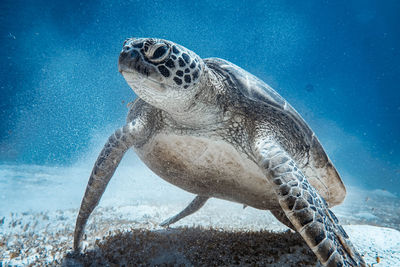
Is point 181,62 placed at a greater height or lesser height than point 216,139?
greater

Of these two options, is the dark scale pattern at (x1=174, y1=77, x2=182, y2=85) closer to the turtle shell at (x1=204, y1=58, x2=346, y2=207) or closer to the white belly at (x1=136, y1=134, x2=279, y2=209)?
the white belly at (x1=136, y1=134, x2=279, y2=209)

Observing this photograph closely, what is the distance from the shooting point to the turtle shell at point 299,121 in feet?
8.64

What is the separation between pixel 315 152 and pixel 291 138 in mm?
422

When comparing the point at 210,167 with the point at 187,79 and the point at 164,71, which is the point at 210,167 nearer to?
the point at 187,79

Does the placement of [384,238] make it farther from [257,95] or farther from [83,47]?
[83,47]

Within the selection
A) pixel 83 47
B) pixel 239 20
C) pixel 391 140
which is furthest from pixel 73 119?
pixel 391 140

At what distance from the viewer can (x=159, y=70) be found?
190 cm

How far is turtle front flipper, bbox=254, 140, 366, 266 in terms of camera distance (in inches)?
58.6

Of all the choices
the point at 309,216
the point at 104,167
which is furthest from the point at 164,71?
the point at 309,216

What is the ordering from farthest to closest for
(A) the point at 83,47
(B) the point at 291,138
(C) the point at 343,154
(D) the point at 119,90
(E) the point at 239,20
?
(C) the point at 343,154
(E) the point at 239,20
(D) the point at 119,90
(A) the point at 83,47
(B) the point at 291,138

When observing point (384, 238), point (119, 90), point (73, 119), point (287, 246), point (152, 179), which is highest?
point (384, 238)

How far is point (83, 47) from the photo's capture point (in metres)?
26.5

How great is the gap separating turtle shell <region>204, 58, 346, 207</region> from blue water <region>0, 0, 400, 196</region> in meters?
13.3

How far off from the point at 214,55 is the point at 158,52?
36.7m
